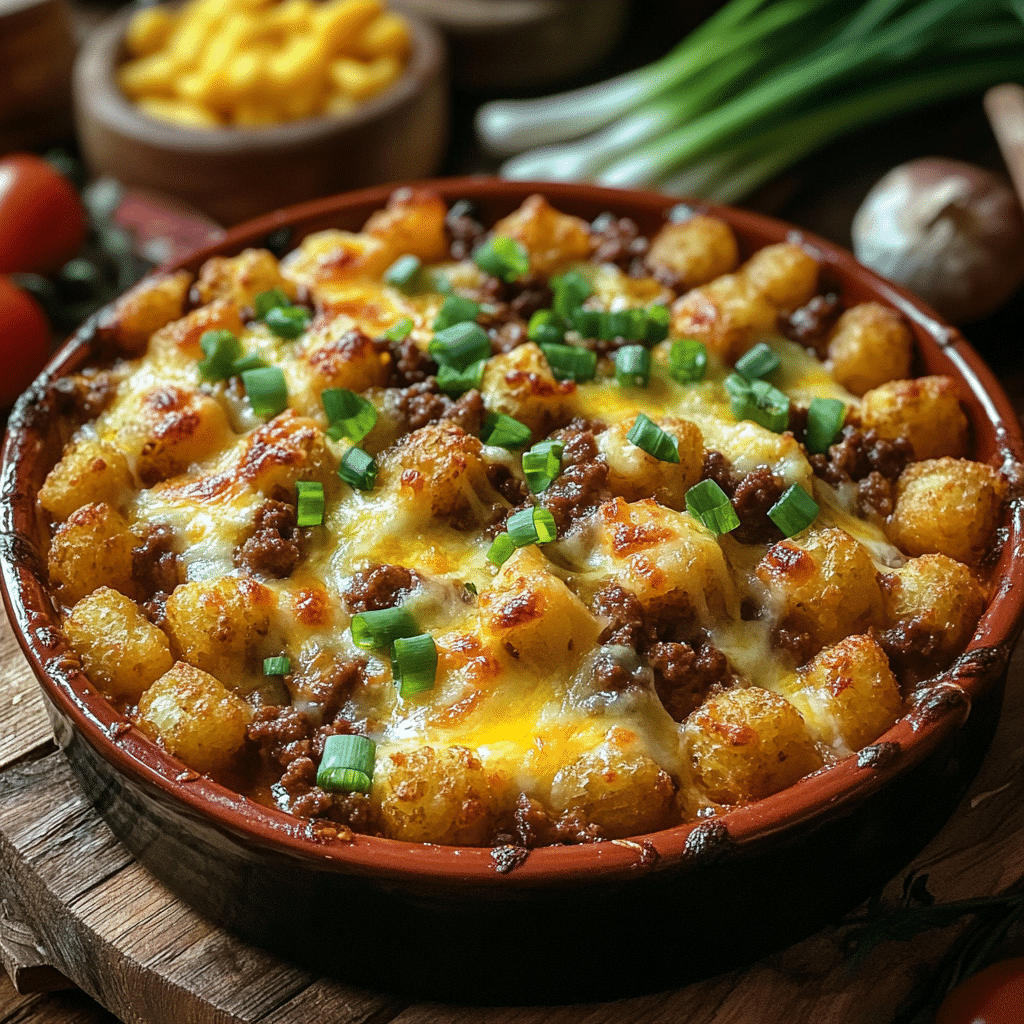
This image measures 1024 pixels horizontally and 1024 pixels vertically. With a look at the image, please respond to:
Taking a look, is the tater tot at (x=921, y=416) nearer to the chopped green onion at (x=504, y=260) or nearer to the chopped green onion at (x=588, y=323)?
the chopped green onion at (x=588, y=323)

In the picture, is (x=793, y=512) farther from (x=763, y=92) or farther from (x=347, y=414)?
(x=763, y=92)

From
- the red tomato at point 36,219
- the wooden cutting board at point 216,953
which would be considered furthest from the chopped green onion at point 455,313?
the red tomato at point 36,219

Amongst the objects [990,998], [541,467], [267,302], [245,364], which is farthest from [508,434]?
[990,998]

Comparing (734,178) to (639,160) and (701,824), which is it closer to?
(639,160)

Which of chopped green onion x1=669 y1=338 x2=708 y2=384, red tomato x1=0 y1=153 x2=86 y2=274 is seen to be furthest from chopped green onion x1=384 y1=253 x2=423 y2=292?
red tomato x1=0 y1=153 x2=86 y2=274

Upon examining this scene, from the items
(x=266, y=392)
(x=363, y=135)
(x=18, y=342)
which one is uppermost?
(x=266, y=392)

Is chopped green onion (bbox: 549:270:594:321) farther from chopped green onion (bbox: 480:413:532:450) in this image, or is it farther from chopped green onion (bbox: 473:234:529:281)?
chopped green onion (bbox: 480:413:532:450)

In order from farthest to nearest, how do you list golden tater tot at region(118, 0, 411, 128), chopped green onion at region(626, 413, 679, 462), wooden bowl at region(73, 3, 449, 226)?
golden tater tot at region(118, 0, 411, 128), wooden bowl at region(73, 3, 449, 226), chopped green onion at region(626, 413, 679, 462)
